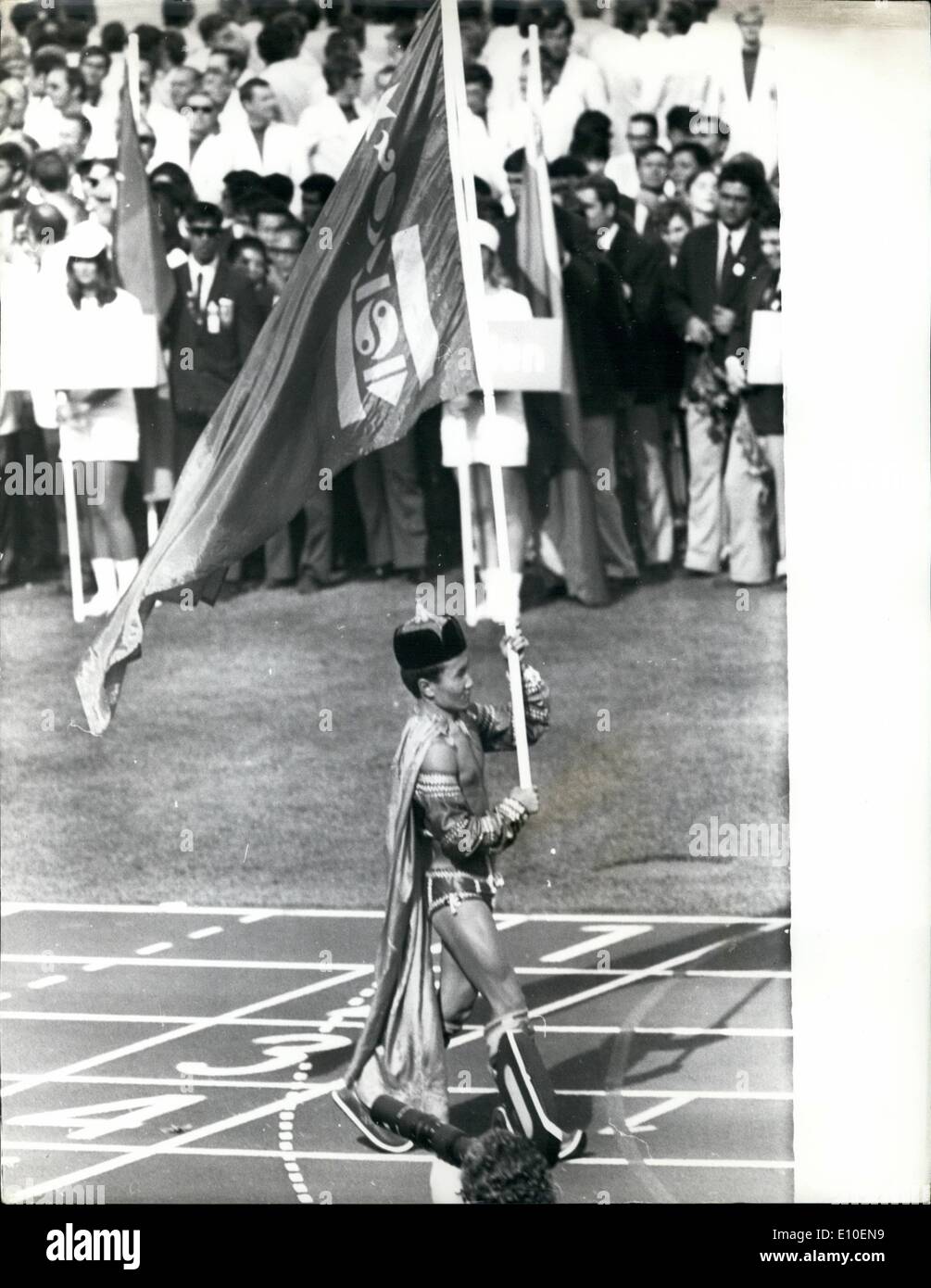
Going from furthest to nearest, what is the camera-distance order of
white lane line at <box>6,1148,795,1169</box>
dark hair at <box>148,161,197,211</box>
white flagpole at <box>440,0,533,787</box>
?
dark hair at <box>148,161,197,211</box>, white lane line at <box>6,1148,795,1169</box>, white flagpole at <box>440,0,533,787</box>

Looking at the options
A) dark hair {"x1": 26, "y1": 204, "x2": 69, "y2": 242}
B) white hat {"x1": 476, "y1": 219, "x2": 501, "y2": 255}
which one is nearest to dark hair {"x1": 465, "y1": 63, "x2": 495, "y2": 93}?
white hat {"x1": 476, "y1": 219, "x2": 501, "y2": 255}

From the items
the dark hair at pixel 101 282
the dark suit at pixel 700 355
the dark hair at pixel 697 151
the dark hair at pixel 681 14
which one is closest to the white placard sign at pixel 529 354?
the dark suit at pixel 700 355

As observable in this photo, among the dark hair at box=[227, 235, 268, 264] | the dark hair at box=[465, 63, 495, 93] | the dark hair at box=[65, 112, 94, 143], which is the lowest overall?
the dark hair at box=[227, 235, 268, 264]

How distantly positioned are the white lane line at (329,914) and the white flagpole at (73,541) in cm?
114

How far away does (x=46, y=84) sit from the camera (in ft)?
25.6

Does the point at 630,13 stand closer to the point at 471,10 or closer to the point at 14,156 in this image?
the point at 471,10

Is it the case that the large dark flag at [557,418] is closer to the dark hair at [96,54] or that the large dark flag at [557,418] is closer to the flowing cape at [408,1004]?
the flowing cape at [408,1004]

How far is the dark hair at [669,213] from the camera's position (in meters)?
7.71

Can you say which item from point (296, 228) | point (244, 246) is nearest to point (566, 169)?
point (296, 228)

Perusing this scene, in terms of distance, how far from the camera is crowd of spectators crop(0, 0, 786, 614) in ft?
25.2

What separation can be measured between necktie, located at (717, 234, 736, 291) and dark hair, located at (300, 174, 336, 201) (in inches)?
60.0

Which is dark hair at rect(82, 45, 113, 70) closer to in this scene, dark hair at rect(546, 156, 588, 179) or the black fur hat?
dark hair at rect(546, 156, 588, 179)
